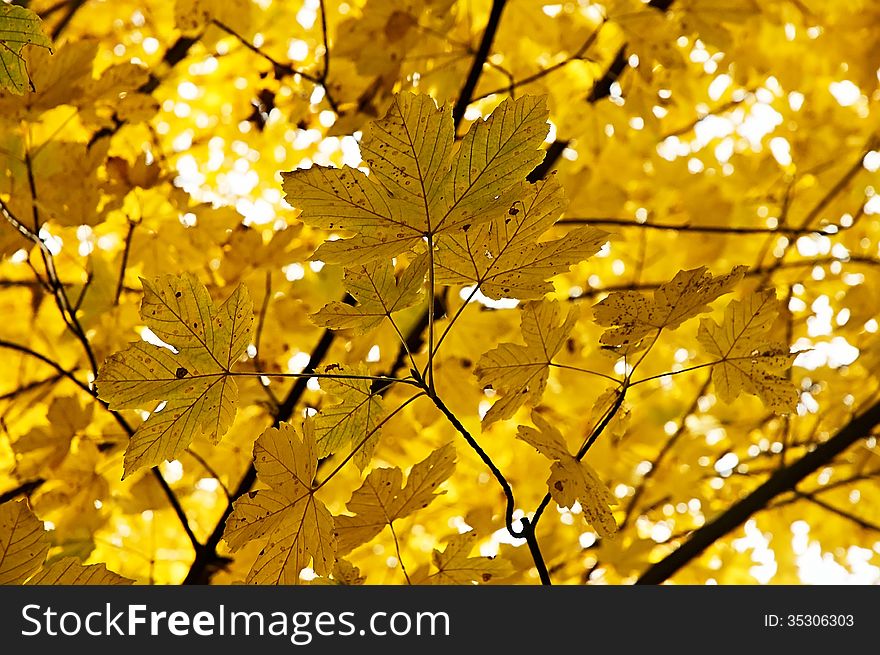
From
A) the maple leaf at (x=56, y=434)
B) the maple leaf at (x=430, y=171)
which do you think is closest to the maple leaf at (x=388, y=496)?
the maple leaf at (x=430, y=171)

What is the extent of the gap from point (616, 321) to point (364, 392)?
21cm

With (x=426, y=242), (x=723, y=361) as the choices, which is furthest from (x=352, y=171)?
(x=723, y=361)

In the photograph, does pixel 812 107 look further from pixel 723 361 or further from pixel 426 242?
pixel 426 242

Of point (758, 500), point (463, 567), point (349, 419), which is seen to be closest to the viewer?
point (349, 419)

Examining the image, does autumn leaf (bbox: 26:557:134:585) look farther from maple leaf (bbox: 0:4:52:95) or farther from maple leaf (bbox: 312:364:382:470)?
maple leaf (bbox: 0:4:52:95)

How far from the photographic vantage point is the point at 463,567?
74 cm

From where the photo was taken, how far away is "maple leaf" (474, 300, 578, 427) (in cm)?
62

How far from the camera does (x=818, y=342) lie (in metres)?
1.69

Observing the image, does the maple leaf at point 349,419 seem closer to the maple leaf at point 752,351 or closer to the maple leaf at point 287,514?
the maple leaf at point 287,514

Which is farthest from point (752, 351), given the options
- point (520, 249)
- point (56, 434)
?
point (56, 434)

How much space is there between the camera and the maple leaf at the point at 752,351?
1.95 ft

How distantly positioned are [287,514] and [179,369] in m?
0.14

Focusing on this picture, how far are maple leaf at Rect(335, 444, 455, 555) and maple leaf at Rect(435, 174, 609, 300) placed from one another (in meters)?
0.22

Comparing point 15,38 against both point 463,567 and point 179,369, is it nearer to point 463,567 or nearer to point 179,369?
point 179,369
